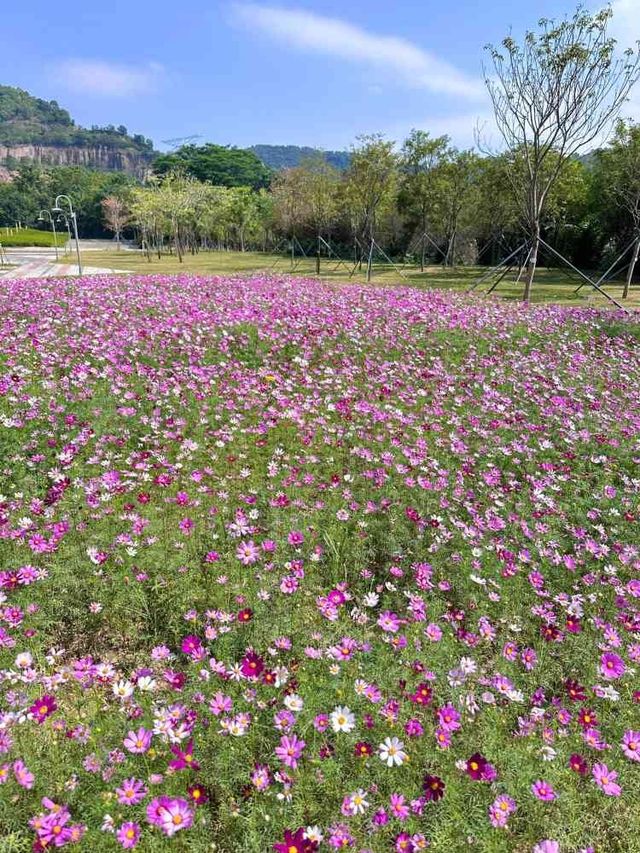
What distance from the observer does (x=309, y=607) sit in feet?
12.6

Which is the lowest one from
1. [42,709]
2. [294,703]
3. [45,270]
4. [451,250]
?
[294,703]

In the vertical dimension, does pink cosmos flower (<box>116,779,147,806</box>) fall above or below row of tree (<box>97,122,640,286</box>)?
below

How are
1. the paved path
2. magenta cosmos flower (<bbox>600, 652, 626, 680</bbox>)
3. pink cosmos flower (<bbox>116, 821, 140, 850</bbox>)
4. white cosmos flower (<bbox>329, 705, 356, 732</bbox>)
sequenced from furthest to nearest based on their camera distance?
the paved path < magenta cosmos flower (<bbox>600, 652, 626, 680</bbox>) < white cosmos flower (<bbox>329, 705, 356, 732</bbox>) < pink cosmos flower (<bbox>116, 821, 140, 850</bbox>)

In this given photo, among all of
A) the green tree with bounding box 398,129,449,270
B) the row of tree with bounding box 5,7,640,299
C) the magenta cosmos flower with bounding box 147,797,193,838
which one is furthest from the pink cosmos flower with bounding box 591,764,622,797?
the green tree with bounding box 398,129,449,270

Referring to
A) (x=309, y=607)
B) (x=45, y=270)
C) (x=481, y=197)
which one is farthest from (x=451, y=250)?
(x=309, y=607)

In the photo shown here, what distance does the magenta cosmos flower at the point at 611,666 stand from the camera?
3.15 metres

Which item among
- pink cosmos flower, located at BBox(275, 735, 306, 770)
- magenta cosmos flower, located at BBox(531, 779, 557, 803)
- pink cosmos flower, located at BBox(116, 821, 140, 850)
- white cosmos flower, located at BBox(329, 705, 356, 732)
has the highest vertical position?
white cosmos flower, located at BBox(329, 705, 356, 732)

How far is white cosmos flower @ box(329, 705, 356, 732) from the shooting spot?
251cm

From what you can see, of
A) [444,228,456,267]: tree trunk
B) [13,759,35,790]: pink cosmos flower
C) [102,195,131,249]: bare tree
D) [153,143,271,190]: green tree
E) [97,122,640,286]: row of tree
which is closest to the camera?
[13,759,35,790]: pink cosmos flower

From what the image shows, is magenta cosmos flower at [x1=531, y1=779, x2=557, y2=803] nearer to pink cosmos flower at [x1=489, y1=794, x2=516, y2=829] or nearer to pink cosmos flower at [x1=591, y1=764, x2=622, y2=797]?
pink cosmos flower at [x1=489, y1=794, x2=516, y2=829]

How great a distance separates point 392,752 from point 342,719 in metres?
0.27

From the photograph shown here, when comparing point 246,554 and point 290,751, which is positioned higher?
point 246,554

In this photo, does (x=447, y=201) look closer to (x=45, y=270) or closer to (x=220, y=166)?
(x=45, y=270)

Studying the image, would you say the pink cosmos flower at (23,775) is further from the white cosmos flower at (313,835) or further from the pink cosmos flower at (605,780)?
the pink cosmos flower at (605,780)
